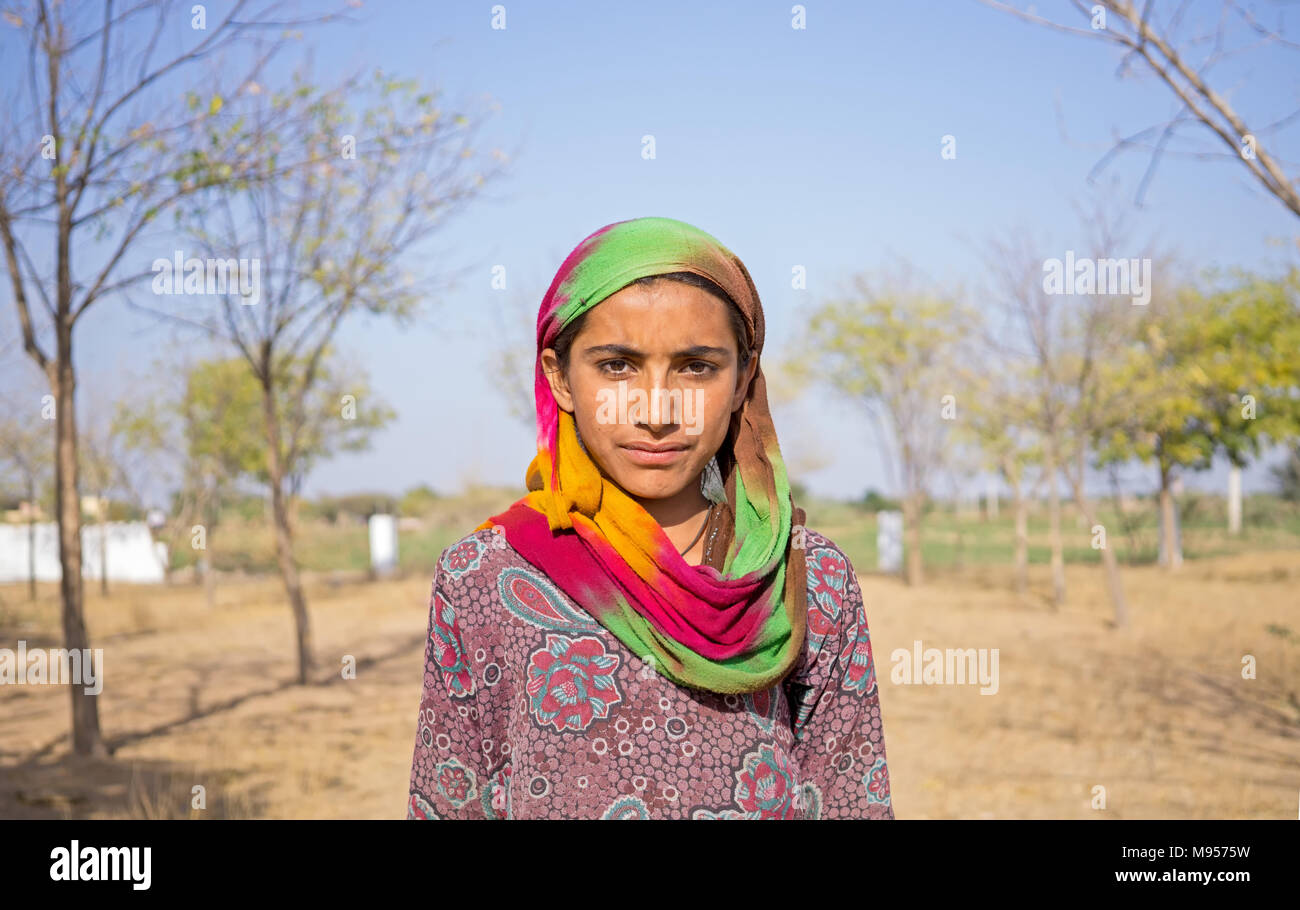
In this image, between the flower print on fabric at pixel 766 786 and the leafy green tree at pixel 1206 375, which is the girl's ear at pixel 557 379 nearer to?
the flower print on fabric at pixel 766 786

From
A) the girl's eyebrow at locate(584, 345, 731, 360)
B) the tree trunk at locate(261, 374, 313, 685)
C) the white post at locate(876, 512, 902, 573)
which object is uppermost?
the girl's eyebrow at locate(584, 345, 731, 360)

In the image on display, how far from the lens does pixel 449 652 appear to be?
1.51 meters

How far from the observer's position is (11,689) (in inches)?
396

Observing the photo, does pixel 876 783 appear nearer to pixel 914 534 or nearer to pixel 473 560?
pixel 473 560

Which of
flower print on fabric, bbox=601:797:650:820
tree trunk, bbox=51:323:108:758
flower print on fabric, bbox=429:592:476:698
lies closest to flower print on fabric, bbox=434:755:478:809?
flower print on fabric, bbox=429:592:476:698

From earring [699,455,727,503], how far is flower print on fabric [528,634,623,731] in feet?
0.92

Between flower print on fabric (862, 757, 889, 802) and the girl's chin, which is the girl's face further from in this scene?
flower print on fabric (862, 757, 889, 802)

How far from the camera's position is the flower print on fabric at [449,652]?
1511 millimetres

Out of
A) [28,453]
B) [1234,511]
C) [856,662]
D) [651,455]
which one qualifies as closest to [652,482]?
[651,455]

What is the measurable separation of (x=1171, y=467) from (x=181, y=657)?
18.4m

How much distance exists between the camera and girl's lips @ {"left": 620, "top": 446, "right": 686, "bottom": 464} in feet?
4.74

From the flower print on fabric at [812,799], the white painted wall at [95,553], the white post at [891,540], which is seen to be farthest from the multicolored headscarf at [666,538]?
the white post at [891,540]

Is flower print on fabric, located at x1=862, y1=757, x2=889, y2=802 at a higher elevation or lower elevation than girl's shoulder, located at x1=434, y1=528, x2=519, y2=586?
lower
